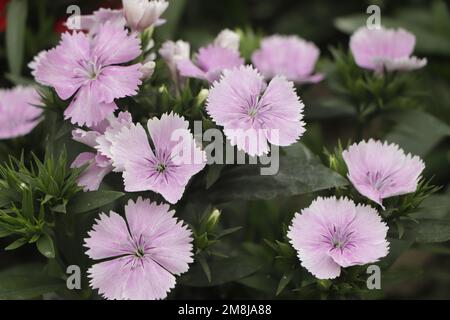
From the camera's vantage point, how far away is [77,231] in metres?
1.90

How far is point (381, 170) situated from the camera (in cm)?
171

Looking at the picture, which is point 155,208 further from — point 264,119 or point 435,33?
point 435,33

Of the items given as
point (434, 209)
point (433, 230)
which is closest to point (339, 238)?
point (433, 230)

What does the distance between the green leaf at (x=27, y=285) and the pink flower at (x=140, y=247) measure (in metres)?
0.27

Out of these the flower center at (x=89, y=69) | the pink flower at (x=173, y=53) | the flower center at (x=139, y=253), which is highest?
the pink flower at (x=173, y=53)

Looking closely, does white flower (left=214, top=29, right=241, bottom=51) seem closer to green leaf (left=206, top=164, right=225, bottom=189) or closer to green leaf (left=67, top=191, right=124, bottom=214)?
green leaf (left=206, top=164, right=225, bottom=189)

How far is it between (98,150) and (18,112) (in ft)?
1.89

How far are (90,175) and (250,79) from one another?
0.47 metres

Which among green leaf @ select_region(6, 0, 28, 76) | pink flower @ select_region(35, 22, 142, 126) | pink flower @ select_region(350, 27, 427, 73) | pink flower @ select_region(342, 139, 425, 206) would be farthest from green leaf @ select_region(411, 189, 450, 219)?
green leaf @ select_region(6, 0, 28, 76)

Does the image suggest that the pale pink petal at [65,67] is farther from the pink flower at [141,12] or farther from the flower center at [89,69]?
the pink flower at [141,12]

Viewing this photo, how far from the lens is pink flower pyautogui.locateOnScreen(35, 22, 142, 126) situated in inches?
65.1

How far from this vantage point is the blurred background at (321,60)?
89.8 inches

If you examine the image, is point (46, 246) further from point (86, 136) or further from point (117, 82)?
point (117, 82)

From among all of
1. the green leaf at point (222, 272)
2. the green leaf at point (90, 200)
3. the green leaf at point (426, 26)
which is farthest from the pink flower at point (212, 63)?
the green leaf at point (426, 26)
